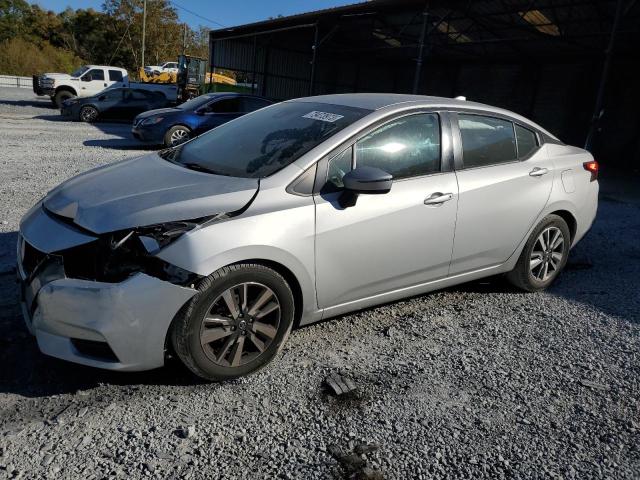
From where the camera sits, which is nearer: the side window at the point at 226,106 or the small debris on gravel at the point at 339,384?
the small debris on gravel at the point at 339,384

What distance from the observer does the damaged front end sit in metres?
2.51

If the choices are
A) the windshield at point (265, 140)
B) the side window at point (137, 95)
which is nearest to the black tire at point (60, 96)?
the side window at point (137, 95)

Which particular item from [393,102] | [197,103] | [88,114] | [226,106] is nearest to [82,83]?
[88,114]

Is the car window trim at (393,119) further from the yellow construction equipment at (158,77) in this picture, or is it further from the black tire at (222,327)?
the yellow construction equipment at (158,77)

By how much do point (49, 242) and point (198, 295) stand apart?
847 millimetres

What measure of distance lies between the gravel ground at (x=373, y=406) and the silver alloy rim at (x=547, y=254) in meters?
0.42

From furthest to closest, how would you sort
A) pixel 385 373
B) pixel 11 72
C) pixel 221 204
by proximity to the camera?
pixel 11 72, pixel 385 373, pixel 221 204

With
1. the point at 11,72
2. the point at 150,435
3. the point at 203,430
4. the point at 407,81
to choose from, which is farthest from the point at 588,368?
the point at 11,72

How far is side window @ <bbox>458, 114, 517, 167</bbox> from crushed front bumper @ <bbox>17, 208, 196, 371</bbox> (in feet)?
7.75

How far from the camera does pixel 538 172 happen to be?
420 centimetres

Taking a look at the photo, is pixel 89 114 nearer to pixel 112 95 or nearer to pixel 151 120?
pixel 112 95

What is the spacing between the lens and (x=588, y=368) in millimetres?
3307

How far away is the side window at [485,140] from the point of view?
3826mm

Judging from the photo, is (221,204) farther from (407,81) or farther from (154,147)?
(407,81)
